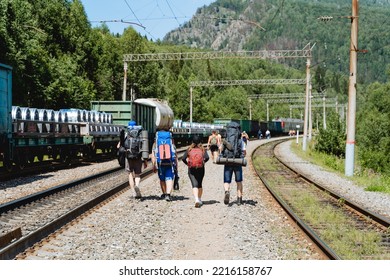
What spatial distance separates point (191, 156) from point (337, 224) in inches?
141

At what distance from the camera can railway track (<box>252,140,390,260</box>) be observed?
27.1 ft

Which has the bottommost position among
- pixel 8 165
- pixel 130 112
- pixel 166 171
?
pixel 8 165

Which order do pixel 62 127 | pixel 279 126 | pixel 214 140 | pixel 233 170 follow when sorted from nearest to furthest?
pixel 233 170 → pixel 214 140 → pixel 62 127 → pixel 279 126

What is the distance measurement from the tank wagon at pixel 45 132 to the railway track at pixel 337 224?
9.30m

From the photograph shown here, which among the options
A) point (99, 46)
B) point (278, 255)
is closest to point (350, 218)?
point (278, 255)

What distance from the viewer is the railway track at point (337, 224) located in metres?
8.25

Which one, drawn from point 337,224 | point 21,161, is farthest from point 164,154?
point 21,161

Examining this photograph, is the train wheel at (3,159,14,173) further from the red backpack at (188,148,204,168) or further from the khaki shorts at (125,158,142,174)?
the red backpack at (188,148,204,168)

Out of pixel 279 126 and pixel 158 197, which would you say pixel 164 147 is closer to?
pixel 158 197

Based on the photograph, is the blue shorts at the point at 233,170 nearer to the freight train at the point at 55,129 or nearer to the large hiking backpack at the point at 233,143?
the large hiking backpack at the point at 233,143

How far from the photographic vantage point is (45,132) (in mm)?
23500

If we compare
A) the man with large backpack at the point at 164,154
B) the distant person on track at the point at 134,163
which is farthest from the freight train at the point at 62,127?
the man with large backpack at the point at 164,154

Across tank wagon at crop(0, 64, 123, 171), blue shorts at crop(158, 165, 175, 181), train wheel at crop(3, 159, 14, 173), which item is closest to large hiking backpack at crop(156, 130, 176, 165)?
blue shorts at crop(158, 165, 175, 181)

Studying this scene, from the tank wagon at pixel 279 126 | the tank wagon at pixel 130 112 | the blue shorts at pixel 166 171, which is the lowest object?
the tank wagon at pixel 279 126
